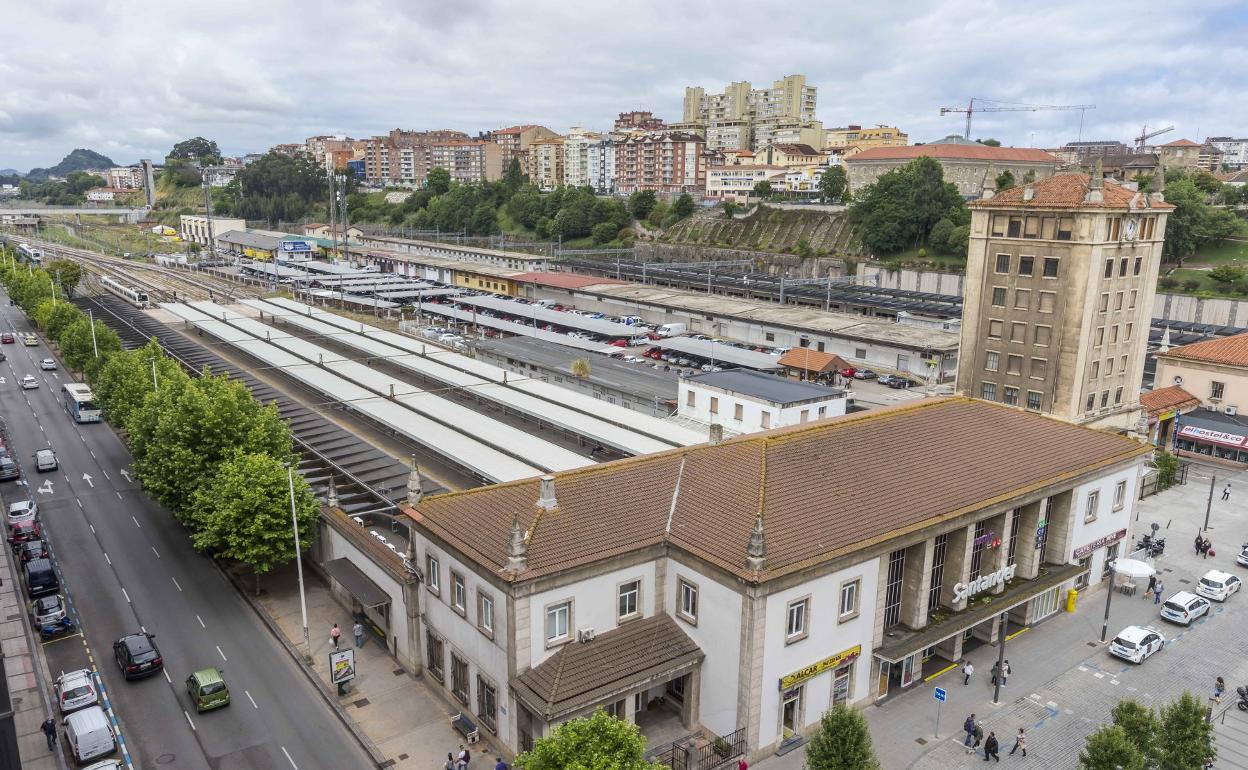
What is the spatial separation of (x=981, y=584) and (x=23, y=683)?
43.0 m

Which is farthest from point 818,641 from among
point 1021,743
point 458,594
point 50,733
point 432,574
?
point 50,733

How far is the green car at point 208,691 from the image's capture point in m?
33.7

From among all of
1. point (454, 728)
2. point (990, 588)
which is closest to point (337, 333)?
point (454, 728)

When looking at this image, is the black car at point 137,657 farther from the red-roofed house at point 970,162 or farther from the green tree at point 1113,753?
the red-roofed house at point 970,162

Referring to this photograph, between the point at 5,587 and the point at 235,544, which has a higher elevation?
the point at 235,544

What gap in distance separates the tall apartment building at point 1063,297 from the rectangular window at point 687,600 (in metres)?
39.3

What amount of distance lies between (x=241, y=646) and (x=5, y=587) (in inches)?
633

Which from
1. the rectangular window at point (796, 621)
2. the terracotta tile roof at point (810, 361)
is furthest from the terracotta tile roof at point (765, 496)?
the terracotta tile roof at point (810, 361)

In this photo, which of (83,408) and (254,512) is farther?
(83,408)

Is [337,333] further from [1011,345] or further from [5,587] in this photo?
[1011,345]

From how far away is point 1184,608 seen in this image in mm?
42469

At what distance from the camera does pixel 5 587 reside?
4438cm

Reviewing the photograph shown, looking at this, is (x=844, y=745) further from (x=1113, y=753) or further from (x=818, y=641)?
(x=1113, y=753)

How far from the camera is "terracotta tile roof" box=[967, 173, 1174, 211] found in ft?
193
